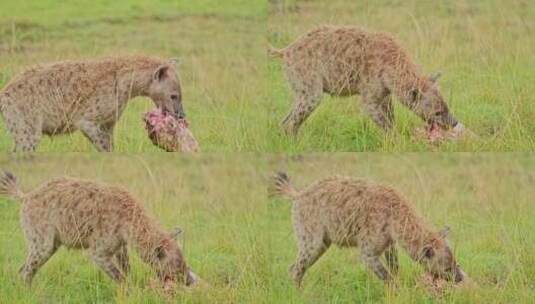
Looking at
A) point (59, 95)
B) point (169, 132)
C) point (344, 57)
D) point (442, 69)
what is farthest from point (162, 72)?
point (442, 69)

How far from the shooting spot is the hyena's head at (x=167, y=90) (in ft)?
20.9

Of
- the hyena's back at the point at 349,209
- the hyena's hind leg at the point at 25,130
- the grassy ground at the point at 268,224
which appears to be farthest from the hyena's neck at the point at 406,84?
the hyena's hind leg at the point at 25,130

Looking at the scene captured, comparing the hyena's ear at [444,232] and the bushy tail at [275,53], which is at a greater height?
the bushy tail at [275,53]

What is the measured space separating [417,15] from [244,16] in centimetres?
66

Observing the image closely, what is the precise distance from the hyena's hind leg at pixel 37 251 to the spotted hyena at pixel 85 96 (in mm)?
327

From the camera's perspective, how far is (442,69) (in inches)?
255

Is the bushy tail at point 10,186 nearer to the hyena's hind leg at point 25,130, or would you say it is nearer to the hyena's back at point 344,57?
the hyena's hind leg at point 25,130

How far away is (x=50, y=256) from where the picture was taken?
635cm

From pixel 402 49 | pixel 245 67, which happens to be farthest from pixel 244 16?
pixel 402 49

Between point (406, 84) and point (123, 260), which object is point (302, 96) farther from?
point (123, 260)

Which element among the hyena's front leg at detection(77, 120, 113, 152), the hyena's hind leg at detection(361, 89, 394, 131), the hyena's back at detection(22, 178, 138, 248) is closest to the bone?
the hyena's front leg at detection(77, 120, 113, 152)

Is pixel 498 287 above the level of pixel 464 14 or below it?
below

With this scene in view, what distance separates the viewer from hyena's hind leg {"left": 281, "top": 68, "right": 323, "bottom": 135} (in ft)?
20.7

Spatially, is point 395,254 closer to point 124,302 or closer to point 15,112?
point 124,302
